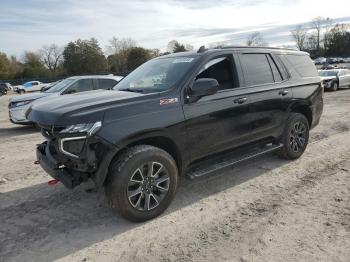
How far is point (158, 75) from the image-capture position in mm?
5078

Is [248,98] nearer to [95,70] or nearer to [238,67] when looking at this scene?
[238,67]

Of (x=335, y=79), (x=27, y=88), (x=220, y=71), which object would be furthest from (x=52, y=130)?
(x=27, y=88)

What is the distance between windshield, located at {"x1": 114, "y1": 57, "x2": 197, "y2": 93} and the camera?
15.7 ft

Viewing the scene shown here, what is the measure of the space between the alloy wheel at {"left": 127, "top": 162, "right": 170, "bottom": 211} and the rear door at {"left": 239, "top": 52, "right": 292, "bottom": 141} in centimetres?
178

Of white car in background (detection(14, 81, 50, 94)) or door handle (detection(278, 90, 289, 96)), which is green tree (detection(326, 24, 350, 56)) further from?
door handle (detection(278, 90, 289, 96))

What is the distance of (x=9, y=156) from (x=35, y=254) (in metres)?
4.57

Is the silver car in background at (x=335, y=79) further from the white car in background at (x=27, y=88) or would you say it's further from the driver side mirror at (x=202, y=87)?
the white car in background at (x=27, y=88)

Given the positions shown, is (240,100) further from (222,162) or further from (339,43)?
(339,43)

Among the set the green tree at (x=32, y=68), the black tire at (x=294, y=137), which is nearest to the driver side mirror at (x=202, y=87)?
the black tire at (x=294, y=137)

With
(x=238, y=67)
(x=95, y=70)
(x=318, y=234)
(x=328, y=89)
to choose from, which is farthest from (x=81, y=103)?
(x=95, y=70)

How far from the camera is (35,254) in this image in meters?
3.69

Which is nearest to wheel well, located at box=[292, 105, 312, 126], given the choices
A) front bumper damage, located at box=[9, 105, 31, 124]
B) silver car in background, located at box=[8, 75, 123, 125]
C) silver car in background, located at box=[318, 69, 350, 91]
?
silver car in background, located at box=[8, 75, 123, 125]

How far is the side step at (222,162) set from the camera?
4.85 meters

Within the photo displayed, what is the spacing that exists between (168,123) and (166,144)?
0.31 meters
